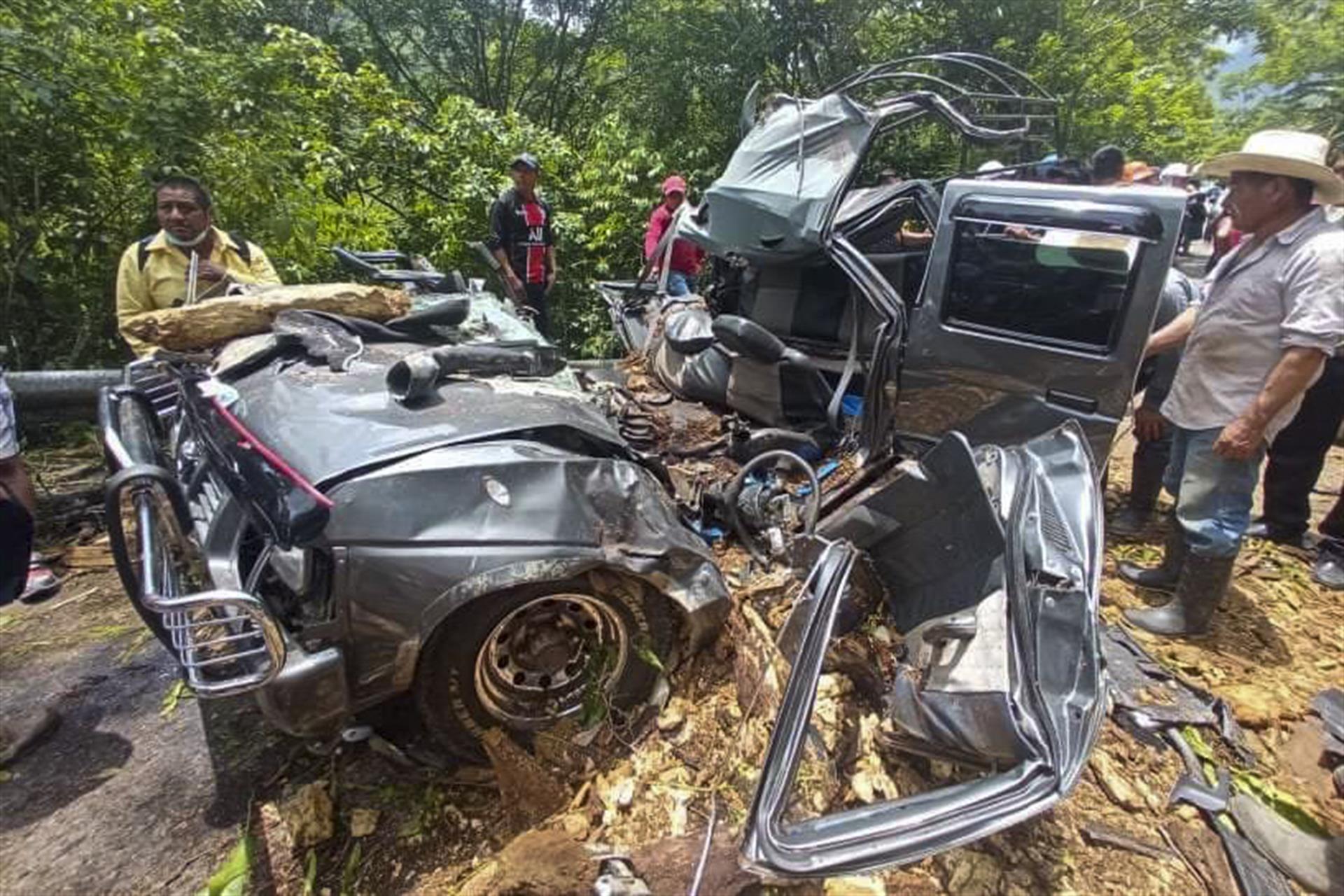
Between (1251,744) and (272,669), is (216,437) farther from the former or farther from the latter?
(1251,744)

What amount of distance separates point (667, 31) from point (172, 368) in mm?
10357

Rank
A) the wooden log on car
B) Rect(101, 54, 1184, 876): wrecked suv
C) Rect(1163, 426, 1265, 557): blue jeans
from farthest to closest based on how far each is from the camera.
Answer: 1. Rect(1163, 426, 1265, 557): blue jeans
2. the wooden log on car
3. Rect(101, 54, 1184, 876): wrecked suv

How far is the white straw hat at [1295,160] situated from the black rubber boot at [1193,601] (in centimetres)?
142

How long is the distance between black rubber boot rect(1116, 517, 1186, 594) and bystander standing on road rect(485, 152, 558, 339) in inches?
190

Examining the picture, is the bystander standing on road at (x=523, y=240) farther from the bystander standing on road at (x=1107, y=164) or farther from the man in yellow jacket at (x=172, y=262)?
the bystander standing on road at (x=1107, y=164)

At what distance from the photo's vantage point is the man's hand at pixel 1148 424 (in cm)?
361

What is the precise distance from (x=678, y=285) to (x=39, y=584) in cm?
453

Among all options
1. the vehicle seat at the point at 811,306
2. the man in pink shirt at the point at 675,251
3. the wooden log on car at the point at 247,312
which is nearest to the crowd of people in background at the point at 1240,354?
the vehicle seat at the point at 811,306

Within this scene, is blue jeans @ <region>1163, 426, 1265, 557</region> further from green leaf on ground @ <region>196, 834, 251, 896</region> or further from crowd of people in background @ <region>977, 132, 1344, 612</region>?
green leaf on ground @ <region>196, 834, 251, 896</region>

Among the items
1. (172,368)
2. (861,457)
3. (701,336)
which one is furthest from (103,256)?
(861,457)

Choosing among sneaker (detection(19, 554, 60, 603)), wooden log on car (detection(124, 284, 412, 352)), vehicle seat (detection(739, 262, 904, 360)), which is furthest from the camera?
vehicle seat (detection(739, 262, 904, 360))

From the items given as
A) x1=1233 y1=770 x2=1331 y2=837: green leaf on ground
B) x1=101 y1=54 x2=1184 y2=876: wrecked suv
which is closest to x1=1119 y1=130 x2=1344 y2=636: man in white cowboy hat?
x1=101 y1=54 x2=1184 y2=876: wrecked suv

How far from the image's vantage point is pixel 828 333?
3773mm

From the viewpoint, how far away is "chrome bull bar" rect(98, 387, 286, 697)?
5.30ft
